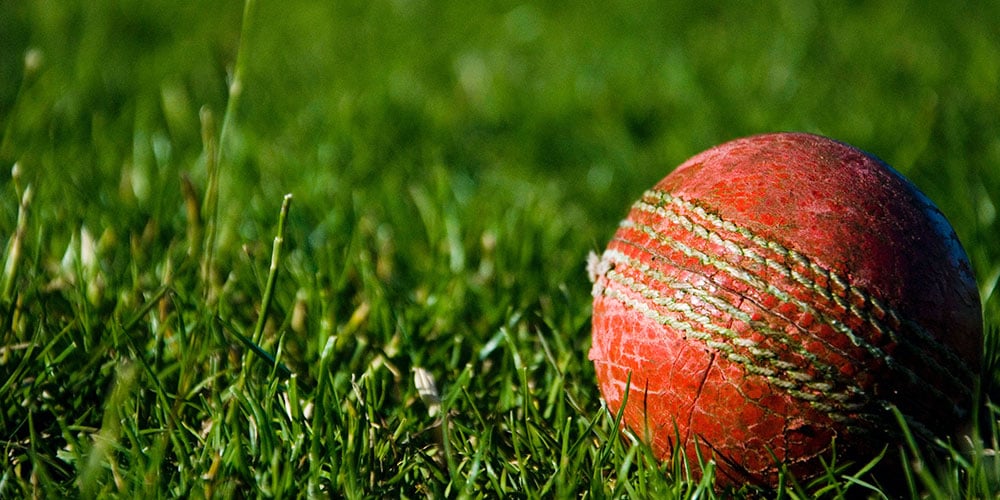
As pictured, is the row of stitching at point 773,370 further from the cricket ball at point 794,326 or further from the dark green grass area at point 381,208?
the dark green grass area at point 381,208

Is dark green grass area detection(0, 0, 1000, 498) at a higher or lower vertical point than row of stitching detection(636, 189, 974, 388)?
lower

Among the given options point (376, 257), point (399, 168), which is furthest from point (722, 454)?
point (399, 168)

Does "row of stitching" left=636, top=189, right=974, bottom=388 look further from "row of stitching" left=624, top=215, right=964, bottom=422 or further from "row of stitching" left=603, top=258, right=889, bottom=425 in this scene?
"row of stitching" left=603, top=258, right=889, bottom=425

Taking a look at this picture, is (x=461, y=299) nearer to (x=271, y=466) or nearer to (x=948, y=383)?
(x=271, y=466)

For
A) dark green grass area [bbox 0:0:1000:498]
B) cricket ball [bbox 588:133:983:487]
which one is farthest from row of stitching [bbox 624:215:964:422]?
dark green grass area [bbox 0:0:1000:498]

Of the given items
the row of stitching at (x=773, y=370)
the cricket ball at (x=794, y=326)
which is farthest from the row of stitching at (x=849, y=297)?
the row of stitching at (x=773, y=370)

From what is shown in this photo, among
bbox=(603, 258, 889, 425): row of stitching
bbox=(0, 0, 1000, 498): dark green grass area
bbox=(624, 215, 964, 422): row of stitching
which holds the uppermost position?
bbox=(624, 215, 964, 422): row of stitching

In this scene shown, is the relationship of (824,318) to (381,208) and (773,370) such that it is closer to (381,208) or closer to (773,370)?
(773,370)
